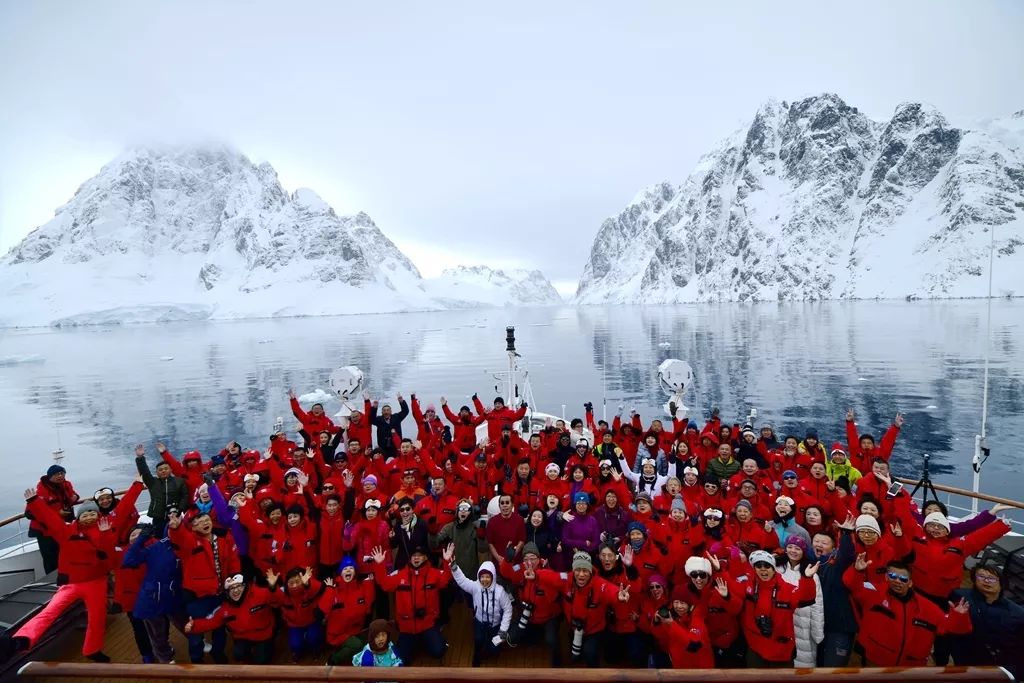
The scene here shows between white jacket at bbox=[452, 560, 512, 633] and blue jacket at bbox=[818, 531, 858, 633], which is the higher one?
blue jacket at bbox=[818, 531, 858, 633]

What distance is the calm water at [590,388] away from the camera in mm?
21766

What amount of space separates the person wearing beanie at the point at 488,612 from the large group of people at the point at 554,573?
2 centimetres

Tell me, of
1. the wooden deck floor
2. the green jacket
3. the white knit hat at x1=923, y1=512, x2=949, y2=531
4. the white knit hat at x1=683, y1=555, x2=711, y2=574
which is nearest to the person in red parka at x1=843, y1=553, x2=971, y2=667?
Result: the white knit hat at x1=923, y1=512, x2=949, y2=531

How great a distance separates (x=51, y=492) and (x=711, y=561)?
836 cm

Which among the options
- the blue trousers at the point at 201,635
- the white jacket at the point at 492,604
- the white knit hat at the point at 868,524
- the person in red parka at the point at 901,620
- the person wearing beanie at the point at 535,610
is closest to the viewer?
the person in red parka at the point at 901,620

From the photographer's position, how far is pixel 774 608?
4.61m

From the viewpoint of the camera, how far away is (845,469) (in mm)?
7922

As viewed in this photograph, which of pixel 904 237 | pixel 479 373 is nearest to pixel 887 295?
pixel 904 237

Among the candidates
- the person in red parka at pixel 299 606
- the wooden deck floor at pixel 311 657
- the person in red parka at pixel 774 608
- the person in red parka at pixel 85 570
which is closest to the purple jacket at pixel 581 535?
the wooden deck floor at pixel 311 657

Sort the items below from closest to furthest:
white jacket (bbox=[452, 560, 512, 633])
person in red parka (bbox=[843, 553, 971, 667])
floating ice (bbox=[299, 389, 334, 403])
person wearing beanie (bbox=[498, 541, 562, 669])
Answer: person in red parka (bbox=[843, 553, 971, 667]) < person wearing beanie (bbox=[498, 541, 562, 669]) < white jacket (bbox=[452, 560, 512, 633]) < floating ice (bbox=[299, 389, 334, 403])

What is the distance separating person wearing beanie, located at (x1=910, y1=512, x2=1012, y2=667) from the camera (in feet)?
15.5

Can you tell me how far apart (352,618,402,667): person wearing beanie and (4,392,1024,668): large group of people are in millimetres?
21

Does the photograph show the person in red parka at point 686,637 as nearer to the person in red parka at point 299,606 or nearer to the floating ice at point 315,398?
the person in red parka at point 299,606

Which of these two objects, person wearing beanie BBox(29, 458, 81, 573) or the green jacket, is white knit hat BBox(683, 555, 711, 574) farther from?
person wearing beanie BBox(29, 458, 81, 573)
